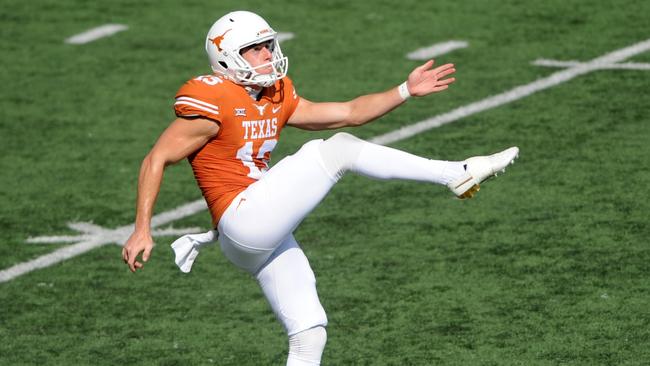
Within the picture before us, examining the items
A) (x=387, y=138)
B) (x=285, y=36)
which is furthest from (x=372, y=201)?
(x=285, y=36)

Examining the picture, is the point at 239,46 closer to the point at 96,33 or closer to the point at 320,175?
the point at 320,175

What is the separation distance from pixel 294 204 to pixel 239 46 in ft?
2.68

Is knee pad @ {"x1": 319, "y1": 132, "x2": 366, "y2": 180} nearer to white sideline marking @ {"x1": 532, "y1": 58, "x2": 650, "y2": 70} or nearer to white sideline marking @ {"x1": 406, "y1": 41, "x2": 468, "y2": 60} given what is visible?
white sideline marking @ {"x1": 532, "y1": 58, "x2": 650, "y2": 70}

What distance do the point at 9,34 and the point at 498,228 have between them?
6333 mm

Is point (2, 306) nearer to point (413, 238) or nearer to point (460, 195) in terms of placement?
point (413, 238)

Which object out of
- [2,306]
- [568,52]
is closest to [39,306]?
[2,306]

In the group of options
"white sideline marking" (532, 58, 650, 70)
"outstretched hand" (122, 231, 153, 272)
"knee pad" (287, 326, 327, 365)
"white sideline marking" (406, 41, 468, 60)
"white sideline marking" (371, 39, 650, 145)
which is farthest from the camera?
"white sideline marking" (406, 41, 468, 60)

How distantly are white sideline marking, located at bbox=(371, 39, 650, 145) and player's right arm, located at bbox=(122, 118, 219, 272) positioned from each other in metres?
4.35

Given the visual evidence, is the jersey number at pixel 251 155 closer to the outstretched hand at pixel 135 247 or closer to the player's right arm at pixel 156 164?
the player's right arm at pixel 156 164

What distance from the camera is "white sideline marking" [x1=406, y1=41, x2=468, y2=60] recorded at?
40.3ft

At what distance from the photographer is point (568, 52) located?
1209 centimetres

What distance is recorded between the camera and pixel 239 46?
6.45 metres

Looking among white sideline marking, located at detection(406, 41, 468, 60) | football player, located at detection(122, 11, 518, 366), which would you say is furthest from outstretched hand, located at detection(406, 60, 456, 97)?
white sideline marking, located at detection(406, 41, 468, 60)

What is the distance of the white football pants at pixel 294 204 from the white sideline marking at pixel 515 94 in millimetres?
4285
